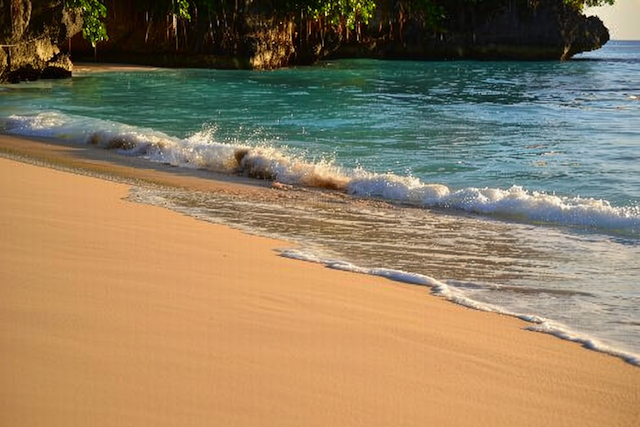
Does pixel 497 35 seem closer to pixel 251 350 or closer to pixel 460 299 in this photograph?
pixel 460 299

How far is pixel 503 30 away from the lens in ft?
172

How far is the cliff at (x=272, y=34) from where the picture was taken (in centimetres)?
2491

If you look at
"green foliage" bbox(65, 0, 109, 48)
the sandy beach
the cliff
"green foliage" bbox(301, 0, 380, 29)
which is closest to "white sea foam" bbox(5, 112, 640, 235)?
the sandy beach

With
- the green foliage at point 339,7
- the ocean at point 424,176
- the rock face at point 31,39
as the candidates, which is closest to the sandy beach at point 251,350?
the ocean at point 424,176

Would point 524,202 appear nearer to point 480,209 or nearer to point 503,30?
point 480,209

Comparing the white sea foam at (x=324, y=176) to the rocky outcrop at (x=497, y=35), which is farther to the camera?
the rocky outcrop at (x=497, y=35)

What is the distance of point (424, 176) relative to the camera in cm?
1088

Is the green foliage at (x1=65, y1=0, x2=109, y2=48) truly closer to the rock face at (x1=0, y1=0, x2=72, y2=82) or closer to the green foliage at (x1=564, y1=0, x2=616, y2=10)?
the rock face at (x1=0, y1=0, x2=72, y2=82)

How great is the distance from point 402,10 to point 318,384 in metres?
41.0

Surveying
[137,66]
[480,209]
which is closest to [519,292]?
[480,209]

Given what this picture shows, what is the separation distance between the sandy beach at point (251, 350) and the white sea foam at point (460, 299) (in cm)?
9

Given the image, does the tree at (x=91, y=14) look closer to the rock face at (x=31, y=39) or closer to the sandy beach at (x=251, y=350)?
the rock face at (x=31, y=39)

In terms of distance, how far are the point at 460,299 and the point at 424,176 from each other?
583 cm

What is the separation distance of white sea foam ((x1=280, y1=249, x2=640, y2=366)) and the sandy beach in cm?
9
